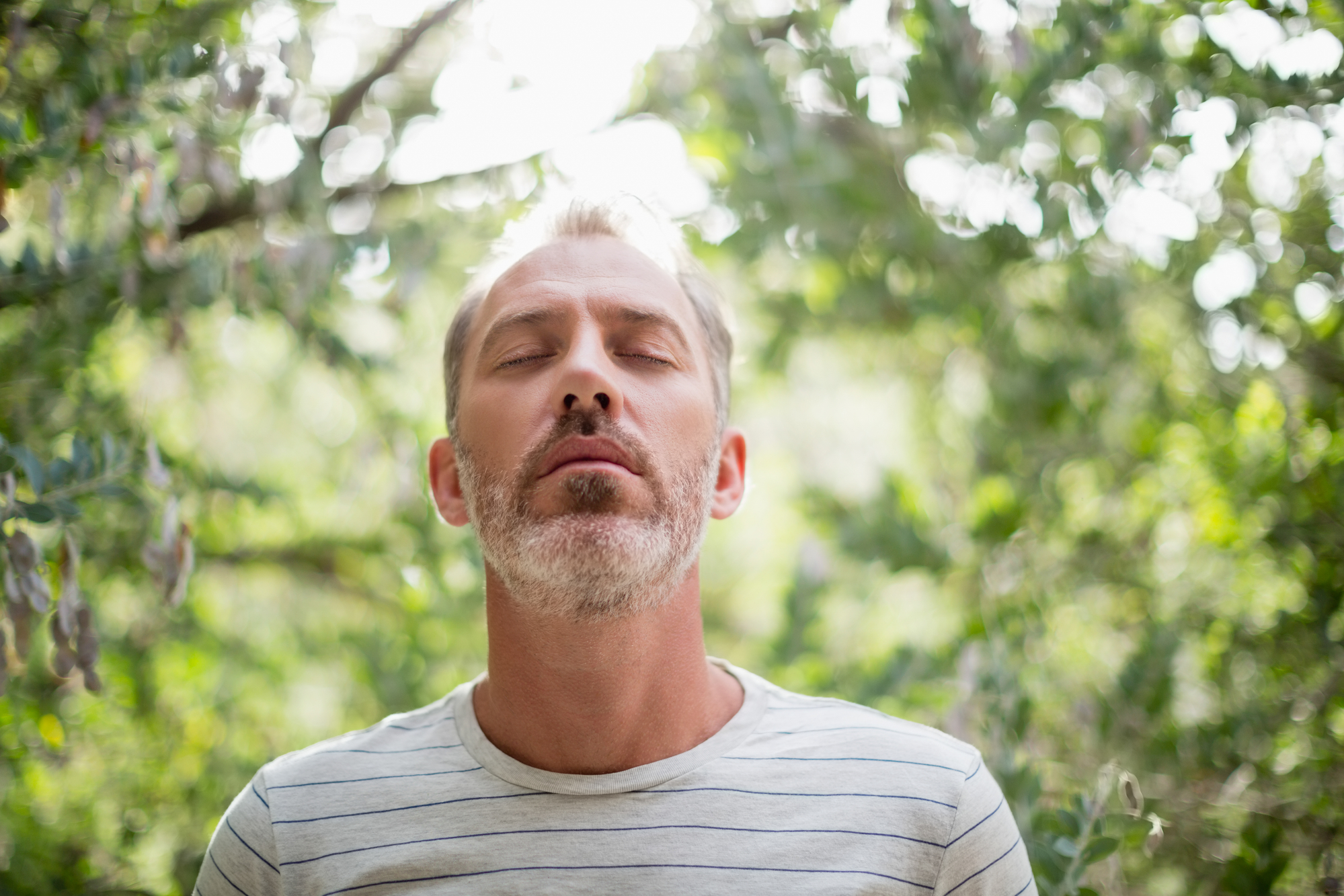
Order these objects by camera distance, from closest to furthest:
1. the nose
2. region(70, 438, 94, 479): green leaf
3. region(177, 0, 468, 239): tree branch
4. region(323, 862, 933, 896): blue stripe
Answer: region(323, 862, 933, 896): blue stripe → the nose → region(70, 438, 94, 479): green leaf → region(177, 0, 468, 239): tree branch

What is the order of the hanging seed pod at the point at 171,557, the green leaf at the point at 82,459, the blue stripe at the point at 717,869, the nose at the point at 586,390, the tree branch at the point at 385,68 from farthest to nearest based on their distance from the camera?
the tree branch at the point at 385,68, the hanging seed pod at the point at 171,557, the green leaf at the point at 82,459, the nose at the point at 586,390, the blue stripe at the point at 717,869

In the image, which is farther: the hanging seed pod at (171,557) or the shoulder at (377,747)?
the hanging seed pod at (171,557)

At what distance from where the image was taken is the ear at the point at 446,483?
1.61 m

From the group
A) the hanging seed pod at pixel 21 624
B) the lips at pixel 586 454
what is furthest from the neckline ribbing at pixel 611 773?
the hanging seed pod at pixel 21 624

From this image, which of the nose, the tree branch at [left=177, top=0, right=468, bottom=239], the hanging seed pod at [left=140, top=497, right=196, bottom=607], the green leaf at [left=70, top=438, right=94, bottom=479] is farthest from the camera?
the tree branch at [left=177, top=0, right=468, bottom=239]

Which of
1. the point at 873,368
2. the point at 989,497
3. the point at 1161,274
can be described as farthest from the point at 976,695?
the point at 873,368

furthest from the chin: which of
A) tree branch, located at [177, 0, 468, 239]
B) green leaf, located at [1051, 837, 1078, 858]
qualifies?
tree branch, located at [177, 0, 468, 239]

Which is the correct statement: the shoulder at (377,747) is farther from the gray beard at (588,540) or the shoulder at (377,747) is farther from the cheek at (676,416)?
the cheek at (676,416)

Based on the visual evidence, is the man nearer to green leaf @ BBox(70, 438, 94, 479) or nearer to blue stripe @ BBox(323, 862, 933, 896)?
blue stripe @ BBox(323, 862, 933, 896)

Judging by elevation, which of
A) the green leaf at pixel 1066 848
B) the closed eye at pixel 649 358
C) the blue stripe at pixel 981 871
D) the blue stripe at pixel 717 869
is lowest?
the green leaf at pixel 1066 848

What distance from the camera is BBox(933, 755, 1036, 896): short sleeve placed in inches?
49.6

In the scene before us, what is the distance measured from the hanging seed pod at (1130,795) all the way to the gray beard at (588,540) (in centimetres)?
87

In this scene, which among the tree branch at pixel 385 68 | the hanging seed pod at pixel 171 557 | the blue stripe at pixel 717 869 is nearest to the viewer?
the blue stripe at pixel 717 869

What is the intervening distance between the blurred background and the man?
45cm
